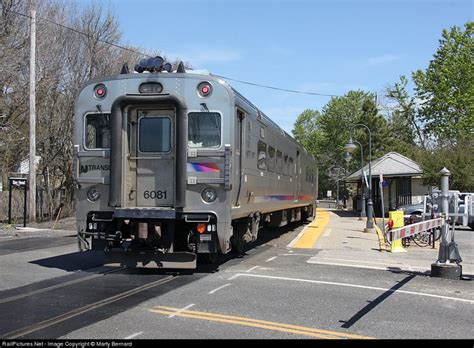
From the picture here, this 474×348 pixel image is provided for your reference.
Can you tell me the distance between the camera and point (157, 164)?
360 inches

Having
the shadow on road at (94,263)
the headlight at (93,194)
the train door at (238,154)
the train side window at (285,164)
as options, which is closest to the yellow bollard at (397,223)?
the train side window at (285,164)

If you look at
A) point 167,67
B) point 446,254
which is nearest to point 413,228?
point 446,254

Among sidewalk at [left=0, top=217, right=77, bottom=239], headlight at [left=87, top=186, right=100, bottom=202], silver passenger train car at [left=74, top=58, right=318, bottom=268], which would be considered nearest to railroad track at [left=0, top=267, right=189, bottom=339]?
silver passenger train car at [left=74, top=58, right=318, bottom=268]

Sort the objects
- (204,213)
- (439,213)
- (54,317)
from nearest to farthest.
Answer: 1. (54,317)
2. (204,213)
3. (439,213)

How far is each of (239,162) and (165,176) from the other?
1.38 meters

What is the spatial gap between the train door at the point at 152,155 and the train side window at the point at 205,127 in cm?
34

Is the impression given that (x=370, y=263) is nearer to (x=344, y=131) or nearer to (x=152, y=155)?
(x=152, y=155)

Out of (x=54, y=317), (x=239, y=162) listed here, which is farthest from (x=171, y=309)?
(x=239, y=162)

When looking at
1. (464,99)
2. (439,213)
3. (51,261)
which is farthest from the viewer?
(464,99)

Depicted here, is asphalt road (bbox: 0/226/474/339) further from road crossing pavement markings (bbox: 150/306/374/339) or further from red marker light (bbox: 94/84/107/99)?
red marker light (bbox: 94/84/107/99)

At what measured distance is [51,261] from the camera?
11156mm

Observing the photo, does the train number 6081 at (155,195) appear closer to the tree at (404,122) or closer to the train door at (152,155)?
the train door at (152,155)

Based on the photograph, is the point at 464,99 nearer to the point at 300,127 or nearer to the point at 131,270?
the point at 131,270

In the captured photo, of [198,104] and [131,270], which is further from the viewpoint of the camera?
[131,270]
